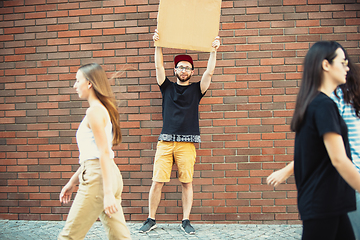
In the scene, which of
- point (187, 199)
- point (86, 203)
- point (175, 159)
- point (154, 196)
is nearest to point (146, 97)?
point (175, 159)

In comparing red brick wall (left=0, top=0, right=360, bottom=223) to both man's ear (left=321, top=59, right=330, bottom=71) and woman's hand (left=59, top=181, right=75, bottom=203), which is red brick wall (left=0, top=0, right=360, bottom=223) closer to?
woman's hand (left=59, top=181, right=75, bottom=203)

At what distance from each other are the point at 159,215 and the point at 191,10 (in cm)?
279

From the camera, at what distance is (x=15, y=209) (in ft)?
15.2

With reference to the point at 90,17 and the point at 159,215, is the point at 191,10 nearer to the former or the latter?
the point at 90,17

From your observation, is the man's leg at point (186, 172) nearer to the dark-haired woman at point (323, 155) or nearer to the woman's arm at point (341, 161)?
the dark-haired woman at point (323, 155)

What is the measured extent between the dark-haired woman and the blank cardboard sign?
1833mm

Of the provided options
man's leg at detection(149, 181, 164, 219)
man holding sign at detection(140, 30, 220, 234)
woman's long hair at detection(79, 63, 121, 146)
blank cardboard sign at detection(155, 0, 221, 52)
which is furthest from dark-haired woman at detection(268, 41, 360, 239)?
man's leg at detection(149, 181, 164, 219)

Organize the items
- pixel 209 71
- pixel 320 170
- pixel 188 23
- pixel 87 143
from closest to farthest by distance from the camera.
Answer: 1. pixel 320 170
2. pixel 87 143
3. pixel 188 23
4. pixel 209 71

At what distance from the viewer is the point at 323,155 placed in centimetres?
179

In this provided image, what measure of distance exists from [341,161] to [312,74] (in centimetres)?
55

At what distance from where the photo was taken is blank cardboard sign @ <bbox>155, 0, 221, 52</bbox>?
350cm

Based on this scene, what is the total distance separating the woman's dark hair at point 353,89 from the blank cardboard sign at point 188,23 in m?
1.60

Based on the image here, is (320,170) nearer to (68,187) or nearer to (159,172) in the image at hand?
(68,187)

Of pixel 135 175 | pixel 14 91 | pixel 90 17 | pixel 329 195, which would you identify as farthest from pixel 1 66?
pixel 329 195
